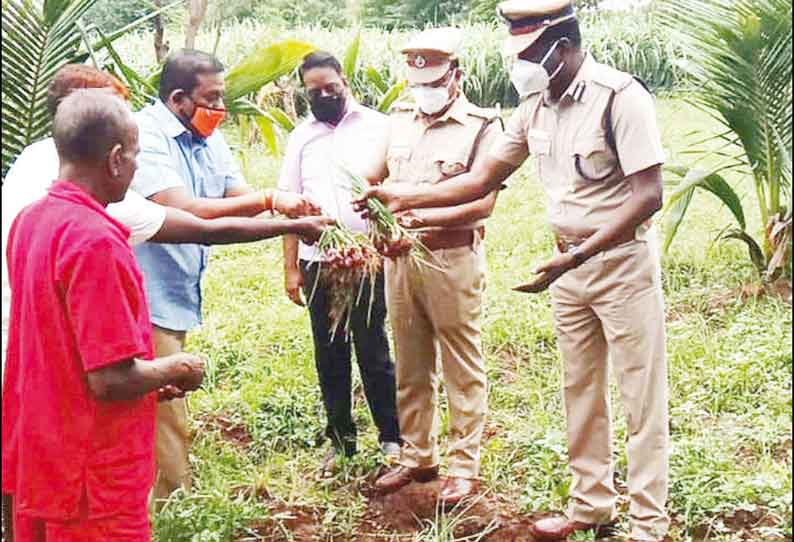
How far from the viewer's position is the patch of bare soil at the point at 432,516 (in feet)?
13.3

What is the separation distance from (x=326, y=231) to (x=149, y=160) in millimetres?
707

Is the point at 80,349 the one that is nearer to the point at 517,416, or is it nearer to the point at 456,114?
the point at 456,114

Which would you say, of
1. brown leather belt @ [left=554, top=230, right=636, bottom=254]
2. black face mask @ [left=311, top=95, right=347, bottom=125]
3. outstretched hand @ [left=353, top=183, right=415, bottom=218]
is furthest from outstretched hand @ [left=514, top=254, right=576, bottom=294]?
black face mask @ [left=311, top=95, right=347, bottom=125]

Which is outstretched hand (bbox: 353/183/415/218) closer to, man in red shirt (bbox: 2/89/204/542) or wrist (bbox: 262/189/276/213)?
wrist (bbox: 262/189/276/213)

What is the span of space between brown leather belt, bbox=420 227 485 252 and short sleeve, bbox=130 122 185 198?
1.00 m

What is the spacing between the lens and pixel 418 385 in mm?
4359

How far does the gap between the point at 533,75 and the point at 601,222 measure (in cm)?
55

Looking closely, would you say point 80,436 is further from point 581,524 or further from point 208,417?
point 208,417

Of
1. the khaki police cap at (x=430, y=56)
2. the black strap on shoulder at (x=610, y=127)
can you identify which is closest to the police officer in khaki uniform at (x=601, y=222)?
the black strap on shoulder at (x=610, y=127)

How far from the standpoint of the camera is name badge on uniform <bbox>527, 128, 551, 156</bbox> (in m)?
3.64

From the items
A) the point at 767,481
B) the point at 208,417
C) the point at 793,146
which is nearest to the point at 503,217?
the point at 208,417

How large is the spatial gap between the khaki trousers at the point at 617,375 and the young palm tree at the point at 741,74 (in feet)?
6.46

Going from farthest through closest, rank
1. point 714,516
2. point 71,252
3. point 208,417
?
point 208,417 < point 714,516 < point 71,252

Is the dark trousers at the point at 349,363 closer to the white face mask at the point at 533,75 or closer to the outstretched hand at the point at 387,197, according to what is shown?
the outstretched hand at the point at 387,197
